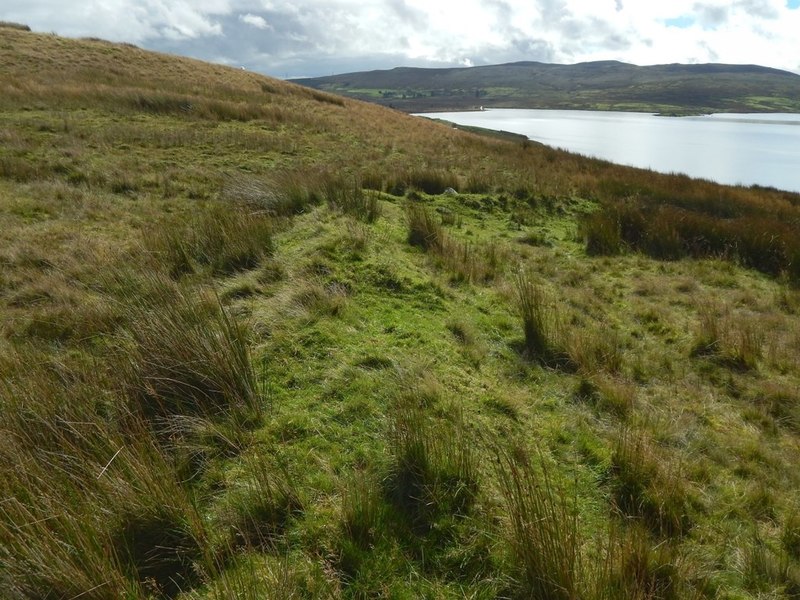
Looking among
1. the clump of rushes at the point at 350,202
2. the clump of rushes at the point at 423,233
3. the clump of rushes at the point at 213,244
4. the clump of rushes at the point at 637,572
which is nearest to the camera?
the clump of rushes at the point at 637,572

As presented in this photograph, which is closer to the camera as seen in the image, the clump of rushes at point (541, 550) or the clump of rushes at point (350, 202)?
the clump of rushes at point (541, 550)

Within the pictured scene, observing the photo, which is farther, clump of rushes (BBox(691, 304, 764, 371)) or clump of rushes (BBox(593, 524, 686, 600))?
clump of rushes (BBox(691, 304, 764, 371))

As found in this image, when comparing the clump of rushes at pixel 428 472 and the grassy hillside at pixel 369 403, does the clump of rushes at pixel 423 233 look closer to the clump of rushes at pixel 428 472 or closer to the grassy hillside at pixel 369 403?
the grassy hillside at pixel 369 403

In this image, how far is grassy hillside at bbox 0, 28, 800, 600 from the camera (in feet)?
7.07

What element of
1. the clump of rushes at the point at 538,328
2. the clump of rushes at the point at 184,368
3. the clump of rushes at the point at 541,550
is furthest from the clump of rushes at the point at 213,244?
the clump of rushes at the point at 541,550

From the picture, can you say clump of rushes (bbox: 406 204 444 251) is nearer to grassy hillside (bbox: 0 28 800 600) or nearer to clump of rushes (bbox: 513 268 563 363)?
grassy hillside (bbox: 0 28 800 600)

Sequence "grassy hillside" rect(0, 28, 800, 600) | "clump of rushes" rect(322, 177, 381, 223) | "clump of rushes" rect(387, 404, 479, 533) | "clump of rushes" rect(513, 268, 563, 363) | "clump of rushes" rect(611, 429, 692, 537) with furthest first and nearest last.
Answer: "clump of rushes" rect(322, 177, 381, 223), "clump of rushes" rect(513, 268, 563, 363), "clump of rushes" rect(611, 429, 692, 537), "clump of rushes" rect(387, 404, 479, 533), "grassy hillside" rect(0, 28, 800, 600)

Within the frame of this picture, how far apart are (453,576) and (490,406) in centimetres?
150

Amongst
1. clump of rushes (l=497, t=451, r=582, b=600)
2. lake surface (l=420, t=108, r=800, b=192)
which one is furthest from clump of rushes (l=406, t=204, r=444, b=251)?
lake surface (l=420, t=108, r=800, b=192)

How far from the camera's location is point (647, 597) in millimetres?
2020

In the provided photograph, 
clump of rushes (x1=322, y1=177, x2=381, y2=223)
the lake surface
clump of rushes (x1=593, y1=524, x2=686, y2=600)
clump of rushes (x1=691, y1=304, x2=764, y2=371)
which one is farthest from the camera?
the lake surface

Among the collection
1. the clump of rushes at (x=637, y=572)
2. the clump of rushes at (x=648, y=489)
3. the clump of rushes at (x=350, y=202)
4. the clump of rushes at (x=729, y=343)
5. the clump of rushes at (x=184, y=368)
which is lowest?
the clump of rushes at (x=729, y=343)

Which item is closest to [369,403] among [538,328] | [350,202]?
[538,328]

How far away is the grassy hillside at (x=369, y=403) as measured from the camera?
7.07 ft
